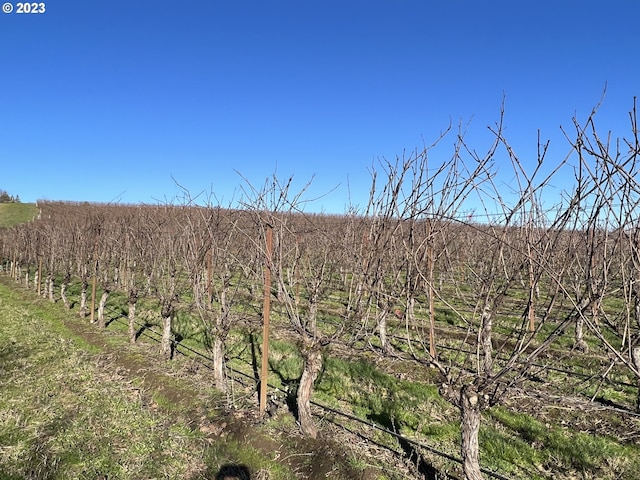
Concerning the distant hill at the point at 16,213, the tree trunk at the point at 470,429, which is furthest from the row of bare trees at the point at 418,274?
the distant hill at the point at 16,213

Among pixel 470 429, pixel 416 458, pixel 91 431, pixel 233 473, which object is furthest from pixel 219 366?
pixel 470 429

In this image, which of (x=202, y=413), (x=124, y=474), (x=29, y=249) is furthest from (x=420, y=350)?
(x=29, y=249)

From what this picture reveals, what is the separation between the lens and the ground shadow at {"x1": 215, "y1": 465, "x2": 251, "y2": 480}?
12.3ft

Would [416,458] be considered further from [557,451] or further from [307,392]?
[557,451]

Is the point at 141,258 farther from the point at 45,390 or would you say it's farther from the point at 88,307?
the point at 88,307

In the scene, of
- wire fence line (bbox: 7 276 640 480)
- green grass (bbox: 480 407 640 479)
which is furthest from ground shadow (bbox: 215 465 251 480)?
green grass (bbox: 480 407 640 479)

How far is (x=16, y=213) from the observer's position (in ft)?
146

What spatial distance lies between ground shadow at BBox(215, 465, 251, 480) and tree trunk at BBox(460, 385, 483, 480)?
198 cm

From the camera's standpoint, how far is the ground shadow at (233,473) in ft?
12.3

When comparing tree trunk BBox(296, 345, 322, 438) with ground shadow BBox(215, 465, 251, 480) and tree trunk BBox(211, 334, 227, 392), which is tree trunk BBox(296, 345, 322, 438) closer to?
ground shadow BBox(215, 465, 251, 480)

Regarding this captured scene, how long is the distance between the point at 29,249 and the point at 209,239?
12987mm

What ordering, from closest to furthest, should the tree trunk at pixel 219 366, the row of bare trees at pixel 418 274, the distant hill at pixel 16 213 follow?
the row of bare trees at pixel 418 274 → the tree trunk at pixel 219 366 → the distant hill at pixel 16 213

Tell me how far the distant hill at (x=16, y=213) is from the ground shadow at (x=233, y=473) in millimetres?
48245

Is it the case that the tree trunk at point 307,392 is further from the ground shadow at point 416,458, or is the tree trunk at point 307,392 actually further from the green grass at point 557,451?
the green grass at point 557,451
